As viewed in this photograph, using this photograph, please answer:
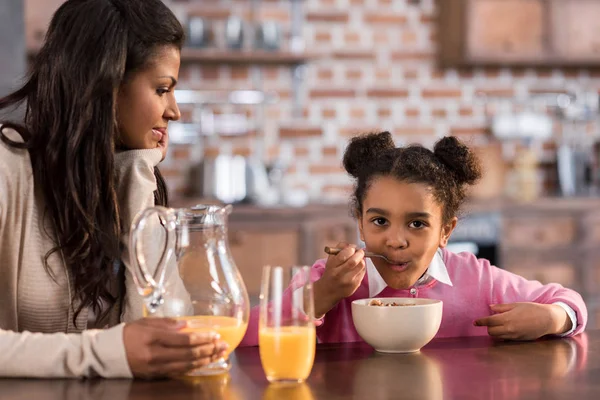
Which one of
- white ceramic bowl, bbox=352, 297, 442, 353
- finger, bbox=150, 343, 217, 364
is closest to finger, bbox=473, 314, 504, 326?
white ceramic bowl, bbox=352, 297, 442, 353

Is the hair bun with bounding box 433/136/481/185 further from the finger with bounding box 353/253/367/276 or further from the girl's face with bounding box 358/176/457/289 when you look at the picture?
the finger with bounding box 353/253/367/276

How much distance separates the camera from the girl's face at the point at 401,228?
4.99 ft

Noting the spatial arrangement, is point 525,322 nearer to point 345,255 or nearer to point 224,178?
point 345,255

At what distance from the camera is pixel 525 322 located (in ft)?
4.37

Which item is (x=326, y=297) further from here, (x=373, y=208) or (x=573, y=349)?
(x=573, y=349)

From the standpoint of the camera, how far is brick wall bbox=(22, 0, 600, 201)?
15.0 ft

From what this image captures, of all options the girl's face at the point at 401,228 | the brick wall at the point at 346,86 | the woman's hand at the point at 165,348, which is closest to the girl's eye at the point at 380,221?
the girl's face at the point at 401,228

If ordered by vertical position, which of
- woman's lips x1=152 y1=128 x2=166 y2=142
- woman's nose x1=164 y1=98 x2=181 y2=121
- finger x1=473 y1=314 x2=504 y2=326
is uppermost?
woman's nose x1=164 y1=98 x2=181 y2=121

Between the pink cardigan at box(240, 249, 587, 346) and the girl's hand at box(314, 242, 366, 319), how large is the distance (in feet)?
0.62

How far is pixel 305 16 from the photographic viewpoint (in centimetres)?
461

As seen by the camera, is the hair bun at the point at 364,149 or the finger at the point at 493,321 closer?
the finger at the point at 493,321

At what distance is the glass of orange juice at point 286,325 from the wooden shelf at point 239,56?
3401 mm

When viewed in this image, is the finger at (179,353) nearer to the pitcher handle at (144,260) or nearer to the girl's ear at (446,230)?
the pitcher handle at (144,260)

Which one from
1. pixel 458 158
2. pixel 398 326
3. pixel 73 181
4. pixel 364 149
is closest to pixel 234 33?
pixel 364 149
